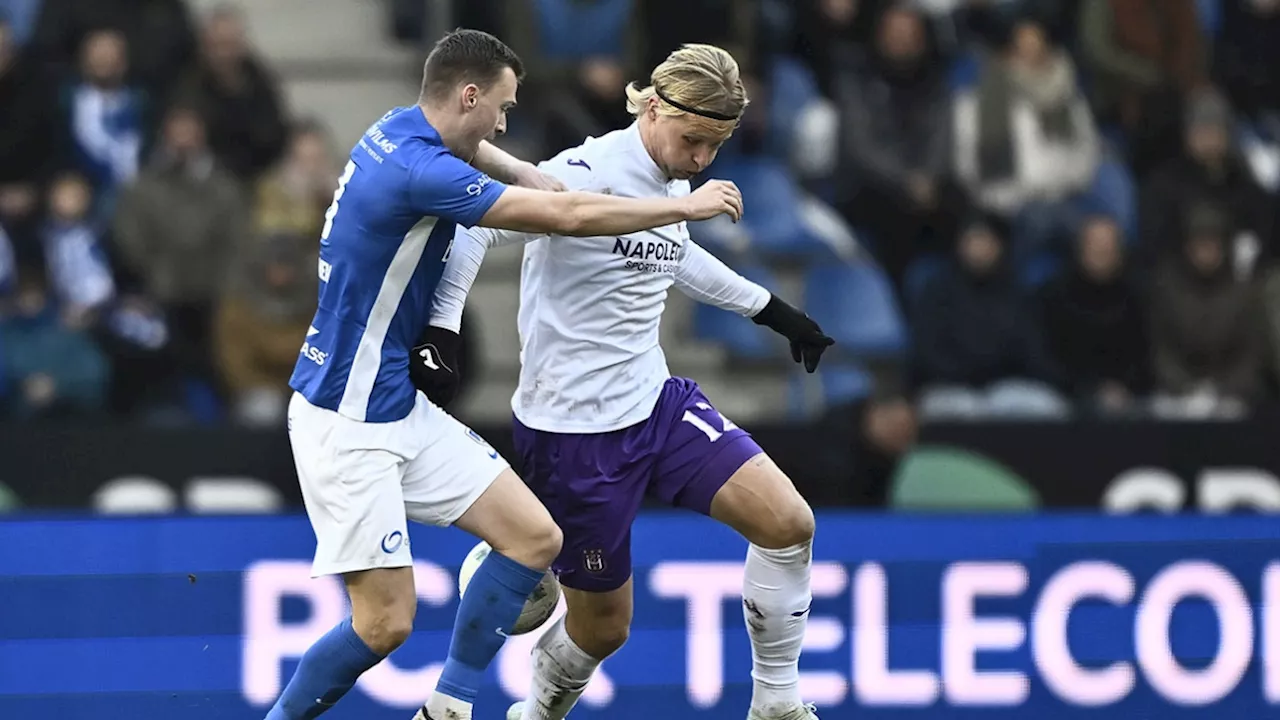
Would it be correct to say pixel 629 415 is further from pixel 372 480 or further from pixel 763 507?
pixel 372 480

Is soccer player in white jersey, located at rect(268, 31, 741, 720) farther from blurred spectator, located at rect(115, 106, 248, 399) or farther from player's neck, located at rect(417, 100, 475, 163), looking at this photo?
blurred spectator, located at rect(115, 106, 248, 399)

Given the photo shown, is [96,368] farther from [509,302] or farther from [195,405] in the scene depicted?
[509,302]

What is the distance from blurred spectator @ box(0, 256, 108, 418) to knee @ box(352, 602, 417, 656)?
443 cm

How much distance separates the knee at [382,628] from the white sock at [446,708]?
0.24m

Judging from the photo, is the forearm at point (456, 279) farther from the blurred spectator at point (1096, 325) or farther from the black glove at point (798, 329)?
the blurred spectator at point (1096, 325)

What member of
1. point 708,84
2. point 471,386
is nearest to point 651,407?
point 708,84

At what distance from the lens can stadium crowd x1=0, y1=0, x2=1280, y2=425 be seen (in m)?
9.84

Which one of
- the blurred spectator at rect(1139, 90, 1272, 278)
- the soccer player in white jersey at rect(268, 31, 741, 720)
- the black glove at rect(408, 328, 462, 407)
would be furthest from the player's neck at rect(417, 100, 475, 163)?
the blurred spectator at rect(1139, 90, 1272, 278)

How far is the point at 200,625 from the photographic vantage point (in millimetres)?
7457

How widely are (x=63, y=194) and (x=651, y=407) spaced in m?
4.82

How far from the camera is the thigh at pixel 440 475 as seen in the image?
19.0 feet

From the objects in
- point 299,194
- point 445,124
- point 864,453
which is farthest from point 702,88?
point 299,194

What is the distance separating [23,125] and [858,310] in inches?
170

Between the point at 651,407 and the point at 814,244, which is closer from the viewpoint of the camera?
the point at 651,407
